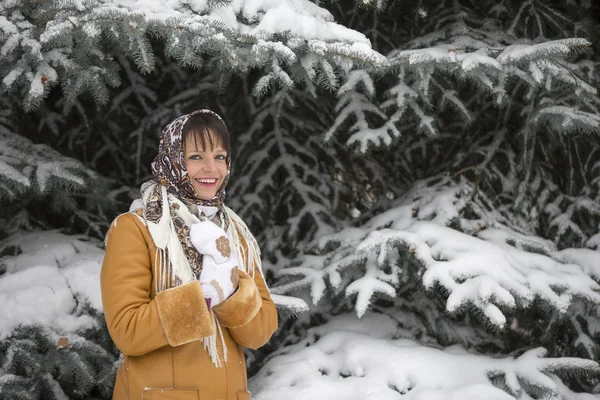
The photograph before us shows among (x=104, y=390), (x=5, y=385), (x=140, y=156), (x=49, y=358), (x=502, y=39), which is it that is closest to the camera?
(x=5, y=385)

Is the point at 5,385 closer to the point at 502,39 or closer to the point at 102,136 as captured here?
the point at 102,136

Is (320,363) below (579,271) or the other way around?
below

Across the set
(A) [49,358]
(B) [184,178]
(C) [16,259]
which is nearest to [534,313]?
(B) [184,178]

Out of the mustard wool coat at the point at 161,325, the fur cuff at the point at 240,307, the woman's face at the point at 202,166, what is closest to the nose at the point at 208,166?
the woman's face at the point at 202,166

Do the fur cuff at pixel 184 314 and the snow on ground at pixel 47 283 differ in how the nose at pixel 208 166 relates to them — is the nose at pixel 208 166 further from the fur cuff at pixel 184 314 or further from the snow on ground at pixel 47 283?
the snow on ground at pixel 47 283

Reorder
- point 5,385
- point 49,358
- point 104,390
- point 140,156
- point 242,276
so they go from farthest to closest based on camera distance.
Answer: point 140,156, point 104,390, point 49,358, point 5,385, point 242,276

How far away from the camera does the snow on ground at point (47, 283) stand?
279 cm

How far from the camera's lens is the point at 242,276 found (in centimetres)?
221

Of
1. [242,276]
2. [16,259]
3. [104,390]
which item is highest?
[242,276]

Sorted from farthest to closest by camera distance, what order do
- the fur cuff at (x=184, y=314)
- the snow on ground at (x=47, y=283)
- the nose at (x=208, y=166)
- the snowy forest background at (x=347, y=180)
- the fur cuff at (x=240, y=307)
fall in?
the snow on ground at (x=47, y=283) → the snowy forest background at (x=347, y=180) → the nose at (x=208, y=166) → the fur cuff at (x=240, y=307) → the fur cuff at (x=184, y=314)

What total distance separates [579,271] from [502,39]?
1463 millimetres

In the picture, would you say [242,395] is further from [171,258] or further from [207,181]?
[207,181]

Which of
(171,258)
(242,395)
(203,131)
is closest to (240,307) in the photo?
(171,258)

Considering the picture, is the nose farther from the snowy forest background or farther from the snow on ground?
the snow on ground
